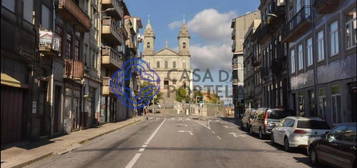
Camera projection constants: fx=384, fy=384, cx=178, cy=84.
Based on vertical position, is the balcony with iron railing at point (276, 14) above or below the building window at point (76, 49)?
above

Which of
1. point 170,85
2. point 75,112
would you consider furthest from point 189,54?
point 75,112

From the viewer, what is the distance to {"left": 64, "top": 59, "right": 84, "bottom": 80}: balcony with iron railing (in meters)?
23.3

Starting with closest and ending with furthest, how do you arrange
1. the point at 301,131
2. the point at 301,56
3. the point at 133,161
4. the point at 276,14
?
1. the point at 133,161
2. the point at 301,131
3. the point at 301,56
4. the point at 276,14

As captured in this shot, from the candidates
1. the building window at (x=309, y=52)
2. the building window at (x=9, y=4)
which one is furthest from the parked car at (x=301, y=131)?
the building window at (x=9, y=4)

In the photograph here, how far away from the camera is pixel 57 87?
73.8 feet

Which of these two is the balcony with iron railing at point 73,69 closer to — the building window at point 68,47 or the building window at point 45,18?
the building window at point 68,47

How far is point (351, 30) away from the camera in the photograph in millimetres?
18609

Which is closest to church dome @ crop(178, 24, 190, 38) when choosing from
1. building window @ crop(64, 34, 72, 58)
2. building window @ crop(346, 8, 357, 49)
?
building window @ crop(64, 34, 72, 58)

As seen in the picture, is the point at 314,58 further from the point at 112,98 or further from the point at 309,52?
the point at 112,98

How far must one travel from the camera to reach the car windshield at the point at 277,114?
21.6 meters

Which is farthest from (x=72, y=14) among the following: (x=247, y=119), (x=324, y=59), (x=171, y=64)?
(x=171, y=64)

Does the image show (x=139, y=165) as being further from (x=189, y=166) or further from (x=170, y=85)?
(x=170, y=85)

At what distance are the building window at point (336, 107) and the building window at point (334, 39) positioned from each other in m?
2.42

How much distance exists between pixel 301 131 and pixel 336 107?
736 centimetres
